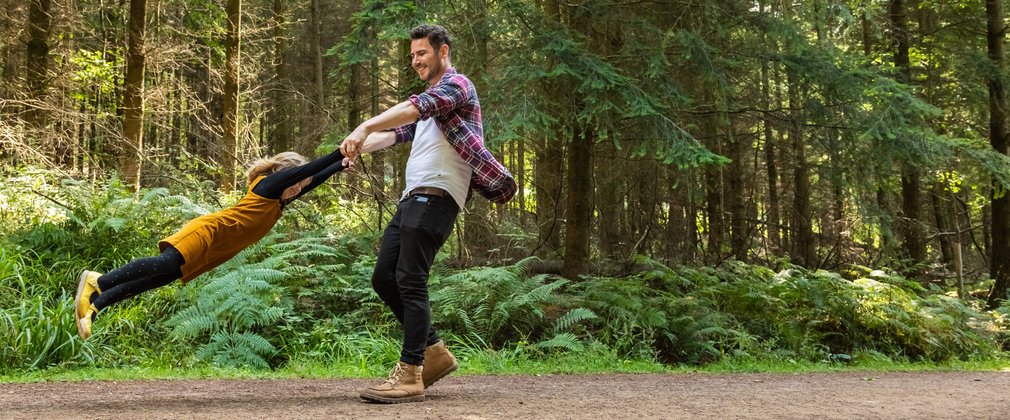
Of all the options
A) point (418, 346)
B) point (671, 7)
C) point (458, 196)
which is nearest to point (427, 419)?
point (418, 346)

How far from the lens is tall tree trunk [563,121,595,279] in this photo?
9961 millimetres

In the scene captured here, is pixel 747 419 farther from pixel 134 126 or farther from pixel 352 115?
pixel 352 115

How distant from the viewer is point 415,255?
→ 4.21 meters

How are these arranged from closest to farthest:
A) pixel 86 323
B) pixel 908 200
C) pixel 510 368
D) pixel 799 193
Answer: pixel 86 323, pixel 510 368, pixel 908 200, pixel 799 193

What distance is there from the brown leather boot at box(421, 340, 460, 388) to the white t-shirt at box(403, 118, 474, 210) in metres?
0.96

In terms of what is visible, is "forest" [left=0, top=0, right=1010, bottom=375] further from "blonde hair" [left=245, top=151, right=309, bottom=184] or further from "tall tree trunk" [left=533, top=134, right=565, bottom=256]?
"blonde hair" [left=245, top=151, right=309, bottom=184]

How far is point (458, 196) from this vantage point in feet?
14.1

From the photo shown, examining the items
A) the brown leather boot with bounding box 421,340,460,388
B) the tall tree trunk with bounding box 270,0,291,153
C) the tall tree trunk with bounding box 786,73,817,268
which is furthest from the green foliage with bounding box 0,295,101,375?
the tall tree trunk with bounding box 270,0,291,153

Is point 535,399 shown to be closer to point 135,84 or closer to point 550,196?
point 550,196

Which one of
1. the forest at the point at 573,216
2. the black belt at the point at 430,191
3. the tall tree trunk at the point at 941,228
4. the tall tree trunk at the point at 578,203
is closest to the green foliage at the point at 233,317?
the forest at the point at 573,216

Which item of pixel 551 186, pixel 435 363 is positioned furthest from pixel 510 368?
pixel 551 186

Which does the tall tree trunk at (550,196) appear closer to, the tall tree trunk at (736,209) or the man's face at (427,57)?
the tall tree trunk at (736,209)

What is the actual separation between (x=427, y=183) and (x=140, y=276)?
169 cm

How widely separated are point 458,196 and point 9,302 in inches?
243
